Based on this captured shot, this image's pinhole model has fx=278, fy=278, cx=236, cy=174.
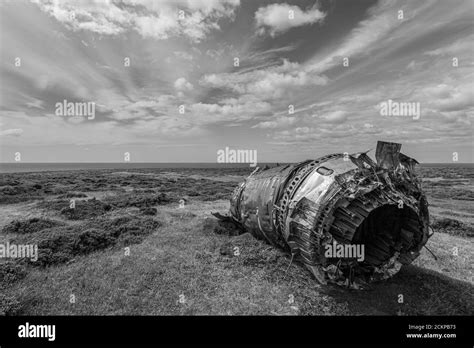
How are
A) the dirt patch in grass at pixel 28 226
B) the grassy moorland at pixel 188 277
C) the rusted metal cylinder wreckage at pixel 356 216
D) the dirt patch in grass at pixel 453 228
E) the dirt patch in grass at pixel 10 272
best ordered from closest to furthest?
1. the rusted metal cylinder wreckage at pixel 356 216
2. the grassy moorland at pixel 188 277
3. the dirt patch in grass at pixel 10 272
4. the dirt patch in grass at pixel 28 226
5. the dirt patch in grass at pixel 453 228

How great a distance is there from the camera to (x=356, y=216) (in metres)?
7.50

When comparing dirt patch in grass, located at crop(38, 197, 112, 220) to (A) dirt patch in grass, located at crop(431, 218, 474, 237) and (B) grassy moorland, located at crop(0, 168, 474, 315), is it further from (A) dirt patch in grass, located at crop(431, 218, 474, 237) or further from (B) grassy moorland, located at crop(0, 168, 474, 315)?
(A) dirt patch in grass, located at crop(431, 218, 474, 237)

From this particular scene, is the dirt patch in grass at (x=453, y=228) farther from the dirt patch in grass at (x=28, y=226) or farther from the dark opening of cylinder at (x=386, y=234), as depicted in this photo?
the dirt patch in grass at (x=28, y=226)

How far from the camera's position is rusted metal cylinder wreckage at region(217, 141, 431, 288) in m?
7.58

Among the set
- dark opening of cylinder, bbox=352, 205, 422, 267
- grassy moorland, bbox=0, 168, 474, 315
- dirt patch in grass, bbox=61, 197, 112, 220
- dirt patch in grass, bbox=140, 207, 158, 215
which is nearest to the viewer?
dark opening of cylinder, bbox=352, 205, 422, 267

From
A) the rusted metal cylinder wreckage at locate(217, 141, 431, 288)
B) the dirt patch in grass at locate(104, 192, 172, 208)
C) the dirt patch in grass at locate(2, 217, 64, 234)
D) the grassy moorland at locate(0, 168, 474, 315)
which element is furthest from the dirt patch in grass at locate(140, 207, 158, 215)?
the rusted metal cylinder wreckage at locate(217, 141, 431, 288)

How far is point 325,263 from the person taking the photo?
7.82 meters

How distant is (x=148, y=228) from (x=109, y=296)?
7580 mm

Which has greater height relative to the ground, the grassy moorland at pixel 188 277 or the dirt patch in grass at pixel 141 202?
the dirt patch in grass at pixel 141 202

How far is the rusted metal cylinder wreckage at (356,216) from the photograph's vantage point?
758cm

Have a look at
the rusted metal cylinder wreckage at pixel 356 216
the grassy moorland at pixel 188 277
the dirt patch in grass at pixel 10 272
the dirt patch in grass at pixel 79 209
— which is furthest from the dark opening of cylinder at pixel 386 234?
the dirt patch in grass at pixel 79 209

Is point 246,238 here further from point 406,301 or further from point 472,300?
point 472,300

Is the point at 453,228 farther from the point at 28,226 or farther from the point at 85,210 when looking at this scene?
the point at 28,226
